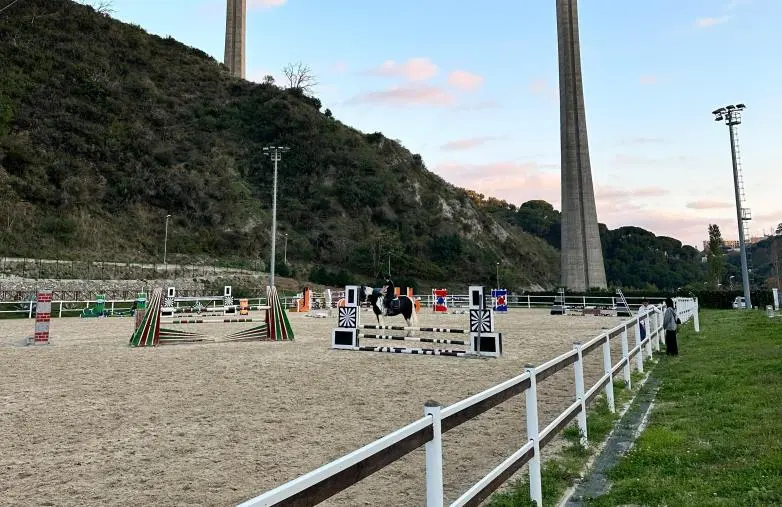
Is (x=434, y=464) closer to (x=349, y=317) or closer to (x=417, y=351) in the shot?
(x=417, y=351)

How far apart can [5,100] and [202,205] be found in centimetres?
3407

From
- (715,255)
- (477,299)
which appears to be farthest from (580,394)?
(715,255)

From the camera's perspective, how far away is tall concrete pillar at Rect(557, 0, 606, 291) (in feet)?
204

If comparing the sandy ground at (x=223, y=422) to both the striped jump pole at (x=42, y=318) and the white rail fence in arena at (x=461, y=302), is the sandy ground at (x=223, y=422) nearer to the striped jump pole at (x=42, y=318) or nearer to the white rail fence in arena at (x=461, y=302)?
the striped jump pole at (x=42, y=318)

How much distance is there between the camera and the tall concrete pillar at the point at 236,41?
399 ft

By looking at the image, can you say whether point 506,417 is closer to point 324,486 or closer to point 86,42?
point 324,486

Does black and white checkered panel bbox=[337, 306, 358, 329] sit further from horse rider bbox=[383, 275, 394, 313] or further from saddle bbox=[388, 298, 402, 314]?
horse rider bbox=[383, 275, 394, 313]

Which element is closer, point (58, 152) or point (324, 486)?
point (324, 486)

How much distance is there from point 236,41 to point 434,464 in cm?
14146

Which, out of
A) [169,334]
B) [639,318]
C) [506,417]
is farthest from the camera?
[169,334]

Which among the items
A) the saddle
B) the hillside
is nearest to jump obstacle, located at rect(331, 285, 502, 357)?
the saddle

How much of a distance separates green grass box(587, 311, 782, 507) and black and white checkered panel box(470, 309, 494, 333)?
4376 mm

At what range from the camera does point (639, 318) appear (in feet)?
36.3

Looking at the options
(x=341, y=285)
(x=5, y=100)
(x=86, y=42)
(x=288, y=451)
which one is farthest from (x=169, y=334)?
(x=86, y=42)
